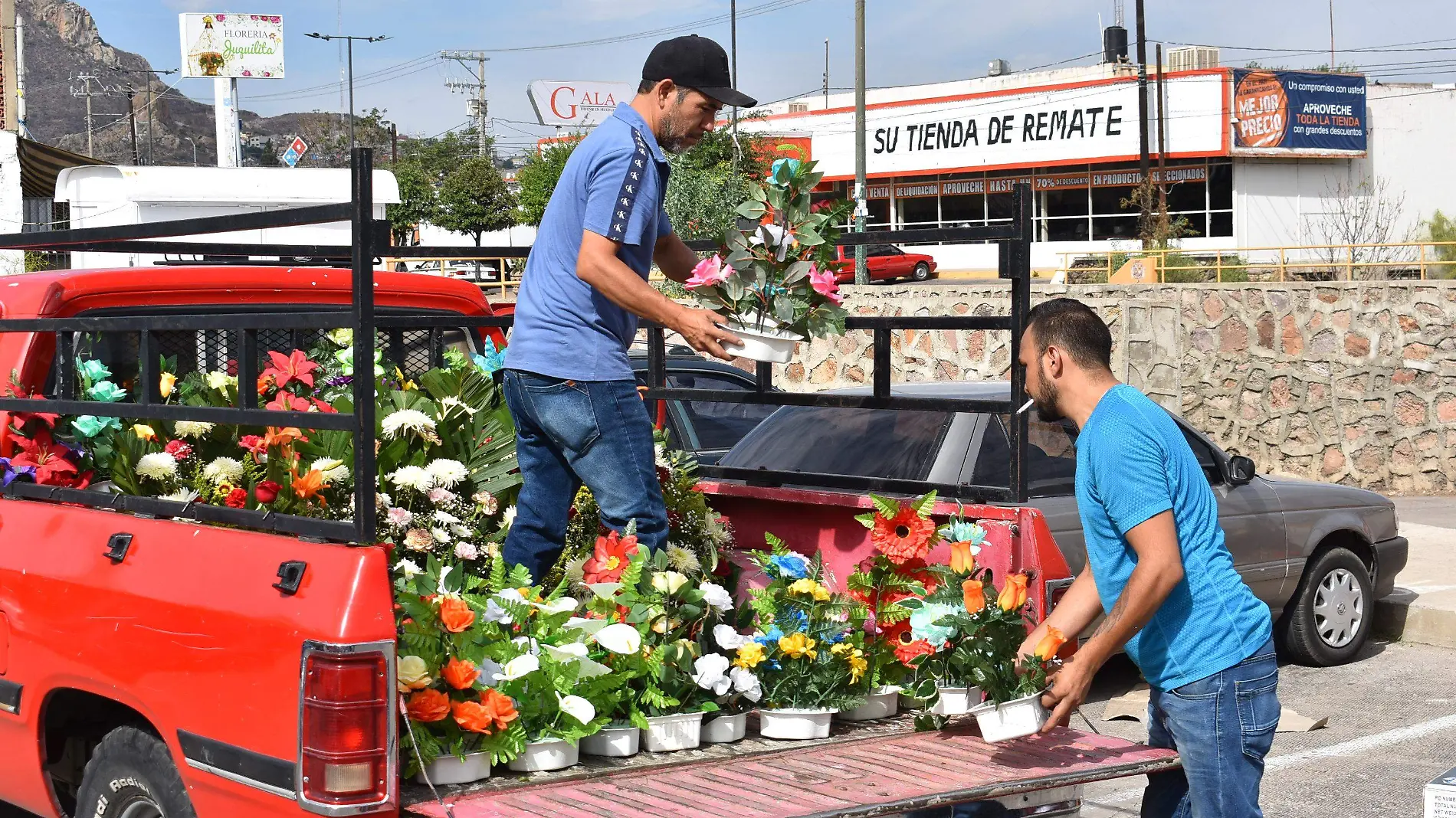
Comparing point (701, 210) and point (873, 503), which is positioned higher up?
point (701, 210)

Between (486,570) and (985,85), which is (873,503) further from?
(985,85)

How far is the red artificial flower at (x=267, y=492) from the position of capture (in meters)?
3.68

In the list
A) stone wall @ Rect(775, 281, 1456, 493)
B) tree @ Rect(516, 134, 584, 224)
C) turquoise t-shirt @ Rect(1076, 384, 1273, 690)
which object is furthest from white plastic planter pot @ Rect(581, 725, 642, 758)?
tree @ Rect(516, 134, 584, 224)

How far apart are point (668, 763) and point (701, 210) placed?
3563 centimetres

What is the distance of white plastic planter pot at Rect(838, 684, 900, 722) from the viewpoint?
4.00 metres

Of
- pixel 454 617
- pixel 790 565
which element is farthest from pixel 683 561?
pixel 454 617

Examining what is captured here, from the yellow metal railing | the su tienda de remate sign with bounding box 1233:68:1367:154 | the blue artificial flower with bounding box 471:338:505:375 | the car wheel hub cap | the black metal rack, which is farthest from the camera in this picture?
the su tienda de remate sign with bounding box 1233:68:1367:154

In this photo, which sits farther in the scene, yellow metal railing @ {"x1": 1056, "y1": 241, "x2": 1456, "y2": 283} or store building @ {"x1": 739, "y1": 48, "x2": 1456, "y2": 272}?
store building @ {"x1": 739, "y1": 48, "x2": 1456, "y2": 272}

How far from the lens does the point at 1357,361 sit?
656 inches

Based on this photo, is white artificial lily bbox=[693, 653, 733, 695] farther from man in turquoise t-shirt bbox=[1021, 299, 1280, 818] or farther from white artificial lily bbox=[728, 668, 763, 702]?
man in turquoise t-shirt bbox=[1021, 299, 1280, 818]

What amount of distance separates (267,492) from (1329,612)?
279 inches

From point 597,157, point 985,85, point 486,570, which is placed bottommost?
point 486,570

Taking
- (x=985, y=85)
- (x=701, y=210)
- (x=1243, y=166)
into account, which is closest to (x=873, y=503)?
(x=701, y=210)

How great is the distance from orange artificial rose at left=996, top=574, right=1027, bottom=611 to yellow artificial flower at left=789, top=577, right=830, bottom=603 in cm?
51
